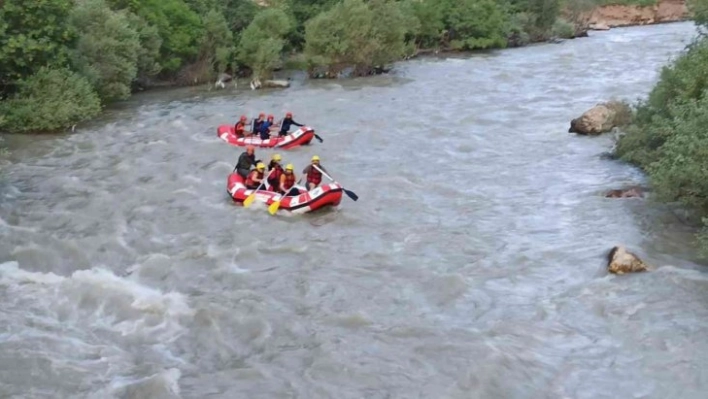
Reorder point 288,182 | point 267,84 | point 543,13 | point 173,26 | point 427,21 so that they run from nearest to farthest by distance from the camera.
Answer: point 288,182 < point 267,84 < point 173,26 < point 427,21 < point 543,13

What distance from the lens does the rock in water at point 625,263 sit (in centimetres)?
1278

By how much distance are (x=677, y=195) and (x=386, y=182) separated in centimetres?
718

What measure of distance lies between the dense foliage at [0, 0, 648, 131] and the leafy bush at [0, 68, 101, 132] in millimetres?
49

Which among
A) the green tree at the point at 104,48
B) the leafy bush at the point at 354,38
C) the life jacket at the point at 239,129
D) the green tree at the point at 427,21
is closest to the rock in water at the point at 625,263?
the life jacket at the point at 239,129

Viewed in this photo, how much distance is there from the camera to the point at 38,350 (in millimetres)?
10250

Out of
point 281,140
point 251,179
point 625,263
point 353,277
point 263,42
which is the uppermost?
A: point 263,42

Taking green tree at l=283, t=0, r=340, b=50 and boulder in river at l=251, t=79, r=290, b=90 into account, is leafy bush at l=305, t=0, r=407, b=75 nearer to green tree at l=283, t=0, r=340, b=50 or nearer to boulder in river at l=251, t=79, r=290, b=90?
boulder in river at l=251, t=79, r=290, b=90

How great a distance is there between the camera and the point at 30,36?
81.3 feet

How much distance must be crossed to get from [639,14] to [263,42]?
183 feet

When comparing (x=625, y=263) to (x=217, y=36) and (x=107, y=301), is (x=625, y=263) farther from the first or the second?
(x=217, y=36)

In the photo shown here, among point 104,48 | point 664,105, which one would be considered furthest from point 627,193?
point 104,48

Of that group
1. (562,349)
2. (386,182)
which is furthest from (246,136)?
(562,349)

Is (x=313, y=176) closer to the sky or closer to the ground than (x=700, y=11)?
closer to the ground

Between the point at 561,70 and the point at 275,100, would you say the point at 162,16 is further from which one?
the point at 561,70
